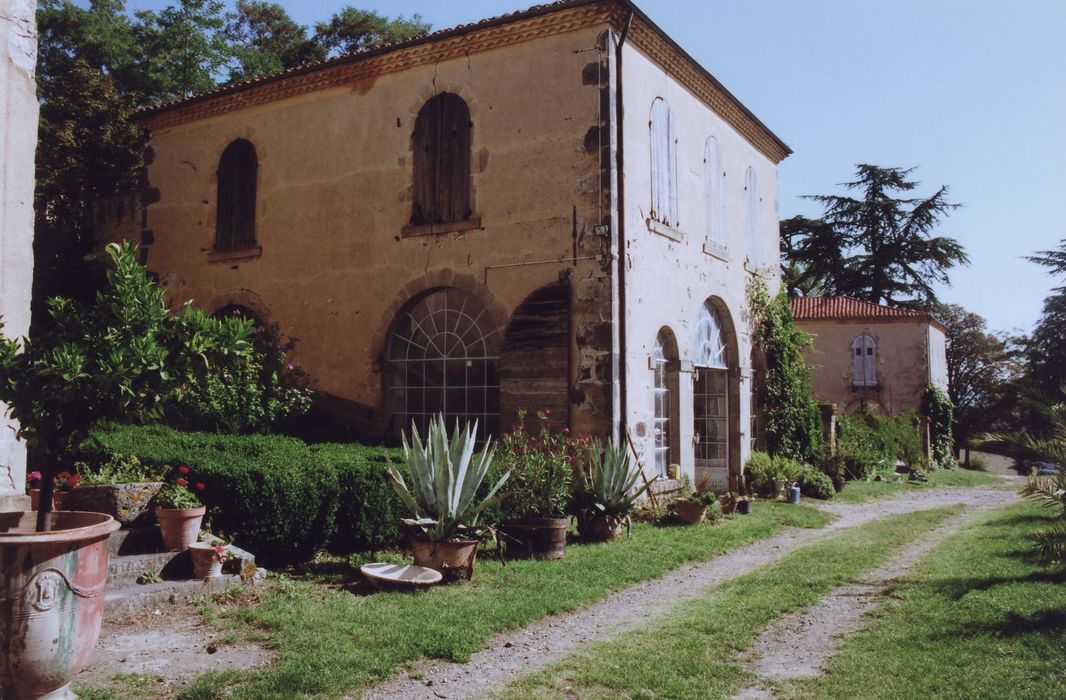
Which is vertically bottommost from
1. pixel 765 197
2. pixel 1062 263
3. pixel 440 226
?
pixel 440 226

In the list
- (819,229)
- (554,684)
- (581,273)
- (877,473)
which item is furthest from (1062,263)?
(554,684)

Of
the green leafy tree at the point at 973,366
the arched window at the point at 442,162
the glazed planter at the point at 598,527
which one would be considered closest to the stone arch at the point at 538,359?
the glazed planter at the point at 598,527

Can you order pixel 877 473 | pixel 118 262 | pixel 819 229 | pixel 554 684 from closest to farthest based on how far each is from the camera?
pixel 118 262 < pixel 554 684 < pixel 877 473 < pixel 819 229

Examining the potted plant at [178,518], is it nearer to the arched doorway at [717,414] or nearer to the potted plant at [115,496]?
the potted plant at [115,496]

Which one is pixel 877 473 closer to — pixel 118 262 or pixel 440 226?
pixel 440 226

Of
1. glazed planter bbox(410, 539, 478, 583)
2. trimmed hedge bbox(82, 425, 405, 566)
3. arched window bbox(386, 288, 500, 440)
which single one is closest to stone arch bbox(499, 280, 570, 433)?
arched window bbox(386, 288, 500, 440)

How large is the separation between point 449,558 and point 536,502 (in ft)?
5.64

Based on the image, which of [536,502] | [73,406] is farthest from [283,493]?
[73,406]

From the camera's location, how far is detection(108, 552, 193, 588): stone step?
5703mm

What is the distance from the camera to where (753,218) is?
587 inches

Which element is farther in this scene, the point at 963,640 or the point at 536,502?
the point at 536,502

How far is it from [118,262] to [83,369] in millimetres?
615

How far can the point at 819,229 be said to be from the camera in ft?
115

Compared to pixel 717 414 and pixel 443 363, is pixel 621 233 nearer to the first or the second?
pixel 443 363
